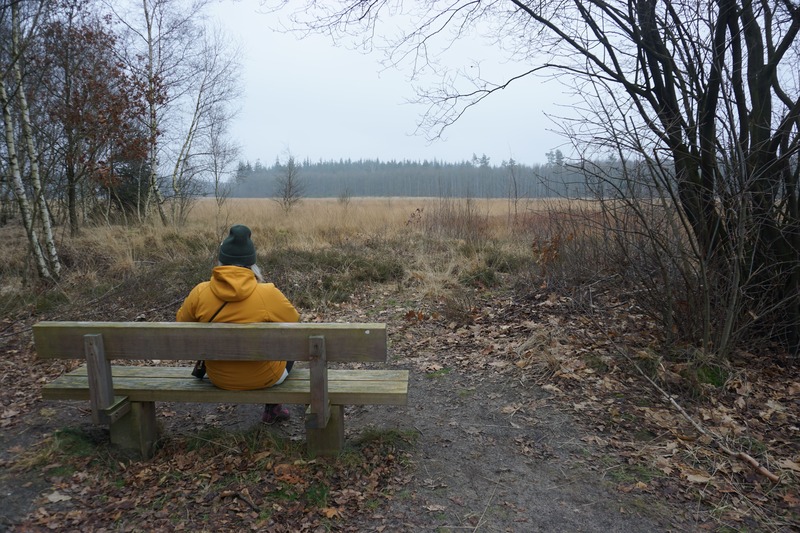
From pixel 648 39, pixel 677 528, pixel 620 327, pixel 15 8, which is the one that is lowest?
pixel 677 528

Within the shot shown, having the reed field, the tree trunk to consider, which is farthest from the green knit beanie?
the tree trunk

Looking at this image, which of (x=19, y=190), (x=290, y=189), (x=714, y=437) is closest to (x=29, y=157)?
(x=19, y=190)

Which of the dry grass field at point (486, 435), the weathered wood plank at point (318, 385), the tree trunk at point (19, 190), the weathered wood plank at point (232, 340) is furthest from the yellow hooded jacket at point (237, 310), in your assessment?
the tree trunk at point (19, 190)

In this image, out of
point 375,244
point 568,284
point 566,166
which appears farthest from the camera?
point 375,244

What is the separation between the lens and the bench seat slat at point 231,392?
3.35 m

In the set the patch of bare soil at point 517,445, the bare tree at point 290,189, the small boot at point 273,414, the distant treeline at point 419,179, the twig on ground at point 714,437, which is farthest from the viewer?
the bare tree at point 290,189

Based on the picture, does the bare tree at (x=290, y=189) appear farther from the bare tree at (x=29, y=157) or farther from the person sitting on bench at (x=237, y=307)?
the person sitting on bench at (x=237, y=307)

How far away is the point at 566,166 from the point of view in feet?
16.8

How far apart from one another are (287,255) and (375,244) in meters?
2.25

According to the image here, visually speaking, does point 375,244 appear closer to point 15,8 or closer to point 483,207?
point 483,207

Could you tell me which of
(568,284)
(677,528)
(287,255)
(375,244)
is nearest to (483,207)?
(375,244)

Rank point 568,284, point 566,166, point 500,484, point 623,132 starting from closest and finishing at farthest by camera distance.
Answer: point 500,484, point 623,132, point 566,166, point 568,284

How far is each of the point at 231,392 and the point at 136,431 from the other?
743 mm

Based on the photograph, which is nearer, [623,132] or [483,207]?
[623,132]
